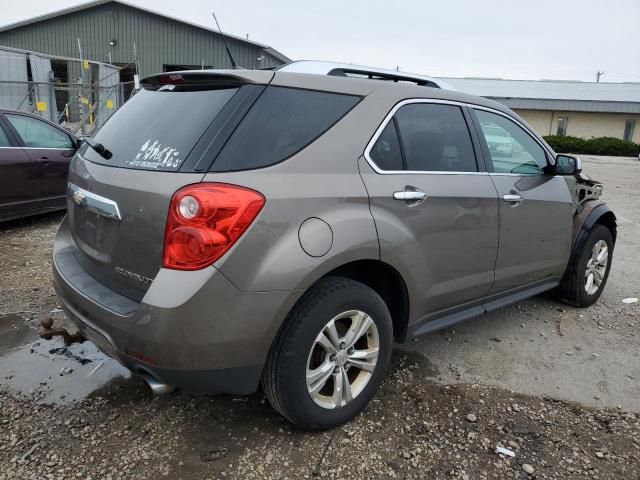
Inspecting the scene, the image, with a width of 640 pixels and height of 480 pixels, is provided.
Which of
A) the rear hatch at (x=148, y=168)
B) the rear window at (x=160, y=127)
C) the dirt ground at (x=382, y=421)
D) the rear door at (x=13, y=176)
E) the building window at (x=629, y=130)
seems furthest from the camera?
the building window at (x=629, y=130)

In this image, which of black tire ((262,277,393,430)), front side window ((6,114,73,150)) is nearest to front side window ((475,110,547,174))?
black tire ((262,277,393,430))

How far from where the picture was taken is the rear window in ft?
7.57

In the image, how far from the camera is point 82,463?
2.37 meters

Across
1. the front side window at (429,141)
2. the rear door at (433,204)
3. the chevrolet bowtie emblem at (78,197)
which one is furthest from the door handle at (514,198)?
the chevrolet bowtie emblem at (78,197)

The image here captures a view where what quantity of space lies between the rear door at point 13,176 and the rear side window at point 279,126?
5005 mm

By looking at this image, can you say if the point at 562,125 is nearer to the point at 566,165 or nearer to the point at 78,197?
the point at 566,165

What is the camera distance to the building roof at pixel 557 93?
127ft

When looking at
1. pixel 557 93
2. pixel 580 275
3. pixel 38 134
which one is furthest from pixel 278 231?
pixel 557 93

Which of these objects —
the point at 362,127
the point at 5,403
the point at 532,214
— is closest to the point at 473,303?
the point at 532,214

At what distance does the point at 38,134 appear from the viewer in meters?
6.59

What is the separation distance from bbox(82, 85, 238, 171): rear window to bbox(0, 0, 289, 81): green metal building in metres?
23.6

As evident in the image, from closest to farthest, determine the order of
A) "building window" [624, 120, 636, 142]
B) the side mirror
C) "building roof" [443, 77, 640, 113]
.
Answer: the side mirror < "building roof" [443, 77, 640, 113] < "building window" [624, 120, 636, 142]

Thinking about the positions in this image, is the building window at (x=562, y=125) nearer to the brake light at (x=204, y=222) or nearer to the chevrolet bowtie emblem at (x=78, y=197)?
the chevrolet bowtie emblem at (x=78, y=197)

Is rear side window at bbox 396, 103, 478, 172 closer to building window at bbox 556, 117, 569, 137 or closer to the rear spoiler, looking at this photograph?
the rear spoiler
